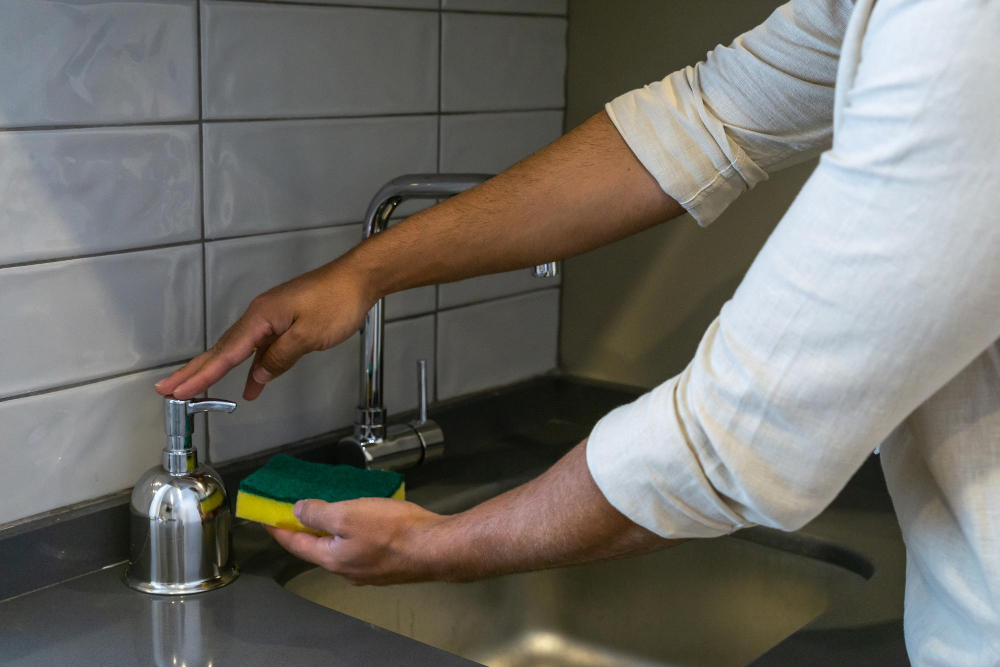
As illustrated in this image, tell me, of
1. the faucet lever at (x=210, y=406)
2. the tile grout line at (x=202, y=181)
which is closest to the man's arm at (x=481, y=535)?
the faucet lever at (x=210, y=406)

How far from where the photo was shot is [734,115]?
2.70 ft

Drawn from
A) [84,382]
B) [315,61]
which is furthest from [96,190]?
[315,61]

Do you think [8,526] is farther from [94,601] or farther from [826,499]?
[826,499]

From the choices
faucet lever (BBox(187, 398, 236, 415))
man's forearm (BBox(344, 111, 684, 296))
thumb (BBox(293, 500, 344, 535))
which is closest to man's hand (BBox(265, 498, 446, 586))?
thumb (BBox(293, 500, 344, 535))

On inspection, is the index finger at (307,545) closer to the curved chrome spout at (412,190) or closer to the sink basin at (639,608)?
the sink basin at (639,608)

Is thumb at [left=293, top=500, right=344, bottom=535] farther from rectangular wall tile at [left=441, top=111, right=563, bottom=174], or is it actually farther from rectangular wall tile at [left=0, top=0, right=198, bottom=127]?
rectangular wall tile at [left=441, top=111, right=563, bottom=174]

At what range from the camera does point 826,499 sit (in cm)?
50

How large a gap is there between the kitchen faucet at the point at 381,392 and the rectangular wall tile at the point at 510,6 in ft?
0.92

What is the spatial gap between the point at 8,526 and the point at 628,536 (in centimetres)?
51

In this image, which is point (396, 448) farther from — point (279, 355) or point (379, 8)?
point (379, 8)

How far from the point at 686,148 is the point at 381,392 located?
38 centimetres

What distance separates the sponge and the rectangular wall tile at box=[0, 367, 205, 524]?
0.37 feet

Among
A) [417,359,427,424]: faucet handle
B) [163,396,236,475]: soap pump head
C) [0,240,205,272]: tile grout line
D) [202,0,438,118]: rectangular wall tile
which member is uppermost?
[202,0,438,118]: rectangular wall tile

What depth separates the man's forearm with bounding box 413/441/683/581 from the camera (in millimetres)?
575
